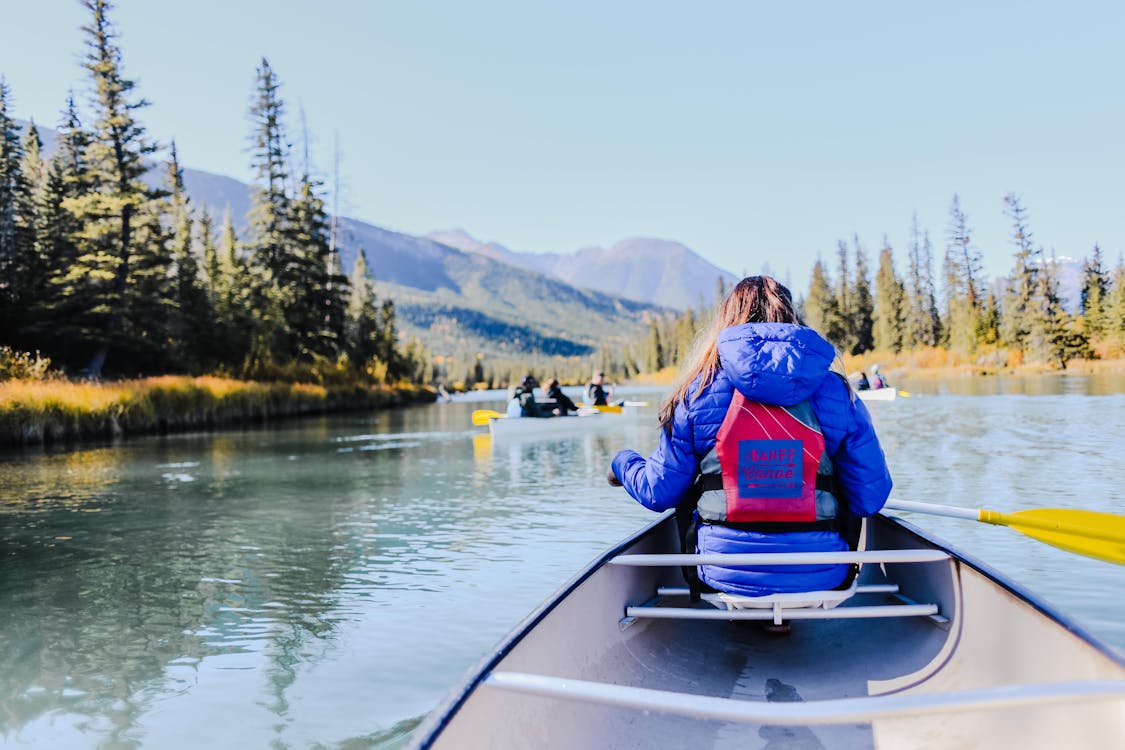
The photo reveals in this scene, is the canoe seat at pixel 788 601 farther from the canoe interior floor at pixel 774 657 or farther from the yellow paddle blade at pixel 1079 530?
the yellow paddle blade at pixel 1079 530

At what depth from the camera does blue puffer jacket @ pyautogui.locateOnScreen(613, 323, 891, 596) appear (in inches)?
137

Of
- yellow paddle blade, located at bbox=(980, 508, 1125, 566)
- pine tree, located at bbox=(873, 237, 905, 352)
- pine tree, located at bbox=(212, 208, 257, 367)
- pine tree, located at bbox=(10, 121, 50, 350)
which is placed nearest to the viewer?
yellow paddle blade, located at bbox=(980, 508, 1125, 566)

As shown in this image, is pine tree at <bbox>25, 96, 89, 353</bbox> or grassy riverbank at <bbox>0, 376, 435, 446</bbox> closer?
grassy riverbank at <bbox>0, 376, 435, 446</bbox>

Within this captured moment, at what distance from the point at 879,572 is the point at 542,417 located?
17278mm

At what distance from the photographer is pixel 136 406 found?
78.7ft

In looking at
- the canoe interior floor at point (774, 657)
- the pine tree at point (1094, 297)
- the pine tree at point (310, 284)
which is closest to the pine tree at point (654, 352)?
the pine tree at point (1094, 297)

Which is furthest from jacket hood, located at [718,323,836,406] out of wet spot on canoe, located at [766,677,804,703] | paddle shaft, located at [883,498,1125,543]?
paddle shaft, located at [883,498,1125,543]

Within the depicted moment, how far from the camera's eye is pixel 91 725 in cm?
424

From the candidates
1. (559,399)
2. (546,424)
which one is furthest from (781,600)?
(559,399)

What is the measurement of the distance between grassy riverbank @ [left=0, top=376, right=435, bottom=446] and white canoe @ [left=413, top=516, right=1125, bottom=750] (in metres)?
20.7

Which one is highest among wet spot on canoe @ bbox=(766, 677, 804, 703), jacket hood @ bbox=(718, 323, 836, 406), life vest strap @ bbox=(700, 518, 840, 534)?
jacket hood @ bbox=(718, 323, 836, 406)

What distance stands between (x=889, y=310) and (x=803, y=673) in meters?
87.8

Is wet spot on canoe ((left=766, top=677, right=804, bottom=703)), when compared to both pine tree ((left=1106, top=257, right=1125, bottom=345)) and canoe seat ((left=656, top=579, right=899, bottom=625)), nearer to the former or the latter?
canoe seat ((left=656, top=579, right=899, bottom=625))

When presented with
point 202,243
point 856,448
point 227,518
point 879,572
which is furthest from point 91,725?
point 202,243
